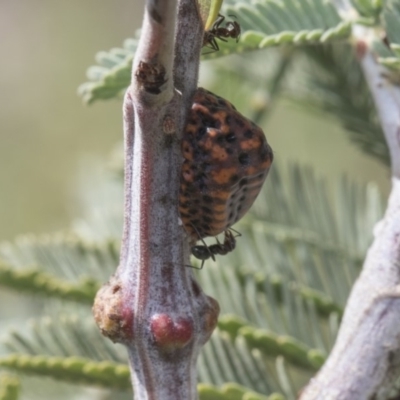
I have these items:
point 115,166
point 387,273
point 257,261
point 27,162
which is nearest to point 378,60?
point 387,273

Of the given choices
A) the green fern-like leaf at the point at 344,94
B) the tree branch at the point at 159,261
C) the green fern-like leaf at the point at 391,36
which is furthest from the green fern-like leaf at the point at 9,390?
the green fern-like leaf at the point at 344,94

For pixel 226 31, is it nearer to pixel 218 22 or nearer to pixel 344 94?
pixel 218 22

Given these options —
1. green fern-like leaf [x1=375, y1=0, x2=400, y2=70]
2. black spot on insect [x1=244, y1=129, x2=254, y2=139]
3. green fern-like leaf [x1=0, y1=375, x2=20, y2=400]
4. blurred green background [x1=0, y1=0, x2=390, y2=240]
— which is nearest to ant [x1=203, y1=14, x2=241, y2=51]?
green fern-like leaf [x1=375, y1=0, x2=400, y2=70]

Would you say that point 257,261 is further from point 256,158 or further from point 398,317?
point 256,158

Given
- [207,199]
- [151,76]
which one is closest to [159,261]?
[207,199]

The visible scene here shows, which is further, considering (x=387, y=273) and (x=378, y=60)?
(x=378, y=60)

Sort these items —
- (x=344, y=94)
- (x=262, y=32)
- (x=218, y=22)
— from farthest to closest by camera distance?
(x=344, y=94) → (x=262, y=32) → (x=218, y=22)

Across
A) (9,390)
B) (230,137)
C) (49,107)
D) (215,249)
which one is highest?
(230,137)
